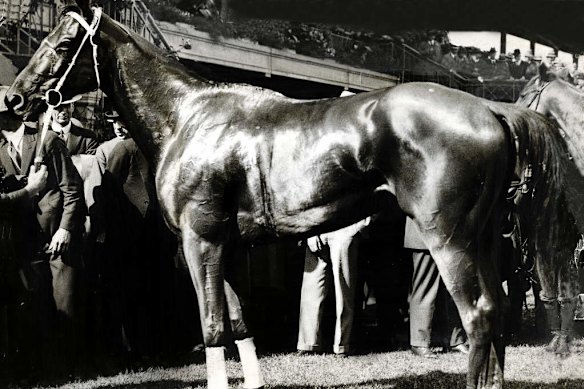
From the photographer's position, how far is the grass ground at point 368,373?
6418 millimetres

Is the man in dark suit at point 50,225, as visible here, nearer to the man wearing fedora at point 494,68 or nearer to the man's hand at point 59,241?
the man's hand at point 59,241

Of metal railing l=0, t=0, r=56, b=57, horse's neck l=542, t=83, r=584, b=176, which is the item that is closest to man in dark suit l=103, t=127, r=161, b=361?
metal railing l=0, t=0, r=56, b=57

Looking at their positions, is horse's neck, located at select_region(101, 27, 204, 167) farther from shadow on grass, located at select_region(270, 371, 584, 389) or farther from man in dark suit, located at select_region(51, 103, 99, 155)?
shadow on grass, located at select_region(270, 371, 584, 389)

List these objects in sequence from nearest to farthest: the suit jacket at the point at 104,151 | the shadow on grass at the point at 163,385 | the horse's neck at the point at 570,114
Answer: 1. the shadow on grass at the point at 163,385
2. the suit jacket at the point at 104,151
3. the horse's neck at the point at 570,114

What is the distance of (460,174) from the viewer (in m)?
4.80

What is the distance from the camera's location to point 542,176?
208 inches

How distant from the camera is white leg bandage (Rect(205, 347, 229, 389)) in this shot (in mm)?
5266

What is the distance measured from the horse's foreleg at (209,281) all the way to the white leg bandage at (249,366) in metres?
0.27

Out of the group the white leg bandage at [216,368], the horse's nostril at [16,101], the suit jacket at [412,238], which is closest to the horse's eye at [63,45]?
the horse's nostril at [16,101]

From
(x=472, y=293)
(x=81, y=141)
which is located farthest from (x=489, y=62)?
(x=81, y=141)

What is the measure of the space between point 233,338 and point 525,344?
10.5 feet

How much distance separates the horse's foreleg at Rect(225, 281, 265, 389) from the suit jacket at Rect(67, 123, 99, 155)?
6.27 feet

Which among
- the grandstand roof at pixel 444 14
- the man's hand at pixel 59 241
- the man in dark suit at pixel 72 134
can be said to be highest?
the grandstand roof at pixel 444 14

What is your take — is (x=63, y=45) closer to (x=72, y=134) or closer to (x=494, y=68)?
(x=72, y=134)
